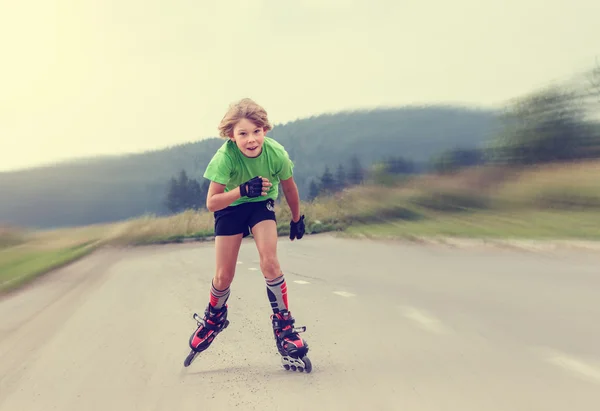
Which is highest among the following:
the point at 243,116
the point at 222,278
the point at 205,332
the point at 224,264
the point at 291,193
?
the point at 243,116

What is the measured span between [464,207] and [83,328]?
10422 millimetres

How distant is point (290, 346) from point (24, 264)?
8.20 m

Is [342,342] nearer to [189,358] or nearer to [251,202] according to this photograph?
[189,358]

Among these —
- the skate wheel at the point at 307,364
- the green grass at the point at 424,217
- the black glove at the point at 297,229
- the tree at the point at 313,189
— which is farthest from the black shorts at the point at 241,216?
the tree at the point at 313,189

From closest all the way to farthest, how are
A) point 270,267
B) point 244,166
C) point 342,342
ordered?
1. point 244,166
2. point 270,267
3. point 342,342

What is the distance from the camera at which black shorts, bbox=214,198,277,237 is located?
3.79 meters

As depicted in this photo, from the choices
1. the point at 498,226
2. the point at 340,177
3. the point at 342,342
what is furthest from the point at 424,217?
the point at 342,342

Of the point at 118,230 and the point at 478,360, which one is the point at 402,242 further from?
the point at 478,360

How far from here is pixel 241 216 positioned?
12.5 feet

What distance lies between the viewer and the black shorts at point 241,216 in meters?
3.79

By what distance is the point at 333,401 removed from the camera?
3178 mm

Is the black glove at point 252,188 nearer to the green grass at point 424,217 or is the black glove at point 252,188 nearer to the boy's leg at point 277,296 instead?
the boy's leg at point 277,296

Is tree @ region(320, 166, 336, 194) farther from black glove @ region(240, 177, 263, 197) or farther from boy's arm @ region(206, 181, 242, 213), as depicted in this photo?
black glove @ region(240, 177, 263, 197)

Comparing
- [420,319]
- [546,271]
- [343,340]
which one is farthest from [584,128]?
[343,340]
